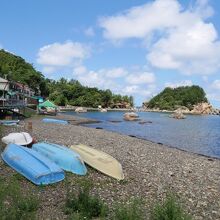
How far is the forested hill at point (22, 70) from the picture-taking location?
151 meters

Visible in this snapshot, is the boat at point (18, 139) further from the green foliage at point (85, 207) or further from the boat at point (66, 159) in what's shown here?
the green foliage at point (85, 207)

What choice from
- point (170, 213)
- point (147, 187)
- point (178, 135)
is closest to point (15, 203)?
point (170, 213)

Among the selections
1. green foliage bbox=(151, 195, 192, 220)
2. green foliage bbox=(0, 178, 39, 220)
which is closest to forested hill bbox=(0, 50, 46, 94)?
green foliage bbox=(0, 178, 39, 220)

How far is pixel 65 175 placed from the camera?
61.5 feet

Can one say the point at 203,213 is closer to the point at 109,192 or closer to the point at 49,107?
the point at 109,192

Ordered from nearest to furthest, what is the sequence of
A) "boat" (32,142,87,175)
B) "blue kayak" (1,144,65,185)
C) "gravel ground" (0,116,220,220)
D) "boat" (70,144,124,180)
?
"gravel ground" (0,116,220,220) → "blue kayak" (1,144,65,185) → "boat" (70,144,124,180) → "boat" (32,142,87,175)

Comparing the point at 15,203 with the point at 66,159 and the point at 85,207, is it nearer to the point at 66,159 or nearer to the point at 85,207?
the point at 85,207

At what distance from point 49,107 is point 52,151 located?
281 ft

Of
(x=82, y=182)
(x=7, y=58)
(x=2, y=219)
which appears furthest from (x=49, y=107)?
(x=2, y=219)

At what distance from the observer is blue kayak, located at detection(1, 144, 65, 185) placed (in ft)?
57.3

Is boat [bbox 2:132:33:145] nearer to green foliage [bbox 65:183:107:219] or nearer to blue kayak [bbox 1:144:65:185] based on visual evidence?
blue kayak [bbox 1:144:65:185]

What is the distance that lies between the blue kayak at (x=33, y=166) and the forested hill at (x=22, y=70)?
125m

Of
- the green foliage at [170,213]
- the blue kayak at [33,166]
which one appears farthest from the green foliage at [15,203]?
the green foliage at [170,213]

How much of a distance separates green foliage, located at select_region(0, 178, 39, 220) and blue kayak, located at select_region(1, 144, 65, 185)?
3.11 feet
